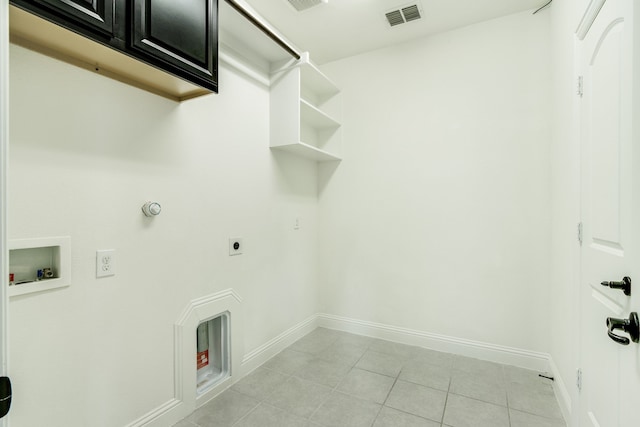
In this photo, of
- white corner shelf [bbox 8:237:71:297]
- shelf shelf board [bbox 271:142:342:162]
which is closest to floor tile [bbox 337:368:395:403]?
white corner shelf [bbox 8:237:71:297]

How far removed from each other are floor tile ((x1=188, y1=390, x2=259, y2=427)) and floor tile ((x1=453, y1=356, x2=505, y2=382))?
68.8 inches

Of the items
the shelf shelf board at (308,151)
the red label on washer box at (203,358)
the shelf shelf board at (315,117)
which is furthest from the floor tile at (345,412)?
the shelf shelf board at (315,117)

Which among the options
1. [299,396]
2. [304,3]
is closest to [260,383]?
[299,396]

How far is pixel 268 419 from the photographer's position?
72.0 inches

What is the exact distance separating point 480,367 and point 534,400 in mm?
462

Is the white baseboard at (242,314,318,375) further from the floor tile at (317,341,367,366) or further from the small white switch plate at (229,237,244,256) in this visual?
the small white switch plate at (229,237,244,256)

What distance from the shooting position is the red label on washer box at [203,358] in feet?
6.95

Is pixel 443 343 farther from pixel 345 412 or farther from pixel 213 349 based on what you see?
pixel 213 349

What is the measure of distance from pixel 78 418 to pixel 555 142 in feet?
11.4

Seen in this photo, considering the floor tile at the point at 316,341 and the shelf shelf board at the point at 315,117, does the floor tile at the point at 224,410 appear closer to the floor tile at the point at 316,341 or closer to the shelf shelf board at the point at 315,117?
the floor tile at the point at 316,341

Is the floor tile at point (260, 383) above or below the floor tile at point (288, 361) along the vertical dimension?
above

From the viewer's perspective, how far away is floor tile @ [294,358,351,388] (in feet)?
7.42

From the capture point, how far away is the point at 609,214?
1228 mm

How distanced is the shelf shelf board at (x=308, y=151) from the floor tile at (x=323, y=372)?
1.95 meters
